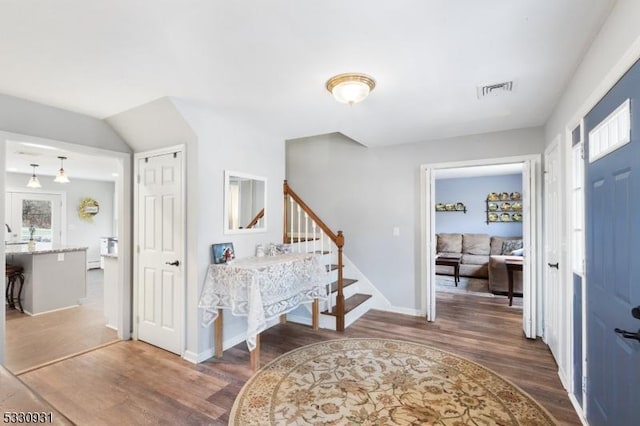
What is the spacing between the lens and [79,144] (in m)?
3.08

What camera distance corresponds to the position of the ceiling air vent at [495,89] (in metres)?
2.50

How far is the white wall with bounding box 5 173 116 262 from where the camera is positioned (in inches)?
303

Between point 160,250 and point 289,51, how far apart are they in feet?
7.83

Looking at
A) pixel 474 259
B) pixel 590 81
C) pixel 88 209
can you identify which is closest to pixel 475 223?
pixel 474 259

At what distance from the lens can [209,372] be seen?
273 cm

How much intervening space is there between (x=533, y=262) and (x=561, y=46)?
243cm

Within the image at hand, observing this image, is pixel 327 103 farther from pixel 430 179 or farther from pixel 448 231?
pixel 448 231

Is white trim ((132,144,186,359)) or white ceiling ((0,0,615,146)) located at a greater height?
white ceiling ((0,0,615,146))

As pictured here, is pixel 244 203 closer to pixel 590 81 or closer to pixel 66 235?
pixel 590 81

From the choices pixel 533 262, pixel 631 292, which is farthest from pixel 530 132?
pixel 631 292

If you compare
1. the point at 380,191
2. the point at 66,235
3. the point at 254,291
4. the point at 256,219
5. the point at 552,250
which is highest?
the point at 380,191

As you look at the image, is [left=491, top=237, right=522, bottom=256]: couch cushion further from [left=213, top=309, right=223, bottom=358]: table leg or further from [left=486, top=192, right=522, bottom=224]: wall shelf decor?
[left=213, top=309, right=223, bottom=358]: table leg

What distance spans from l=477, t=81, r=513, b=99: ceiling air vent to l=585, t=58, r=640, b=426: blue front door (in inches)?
27.3

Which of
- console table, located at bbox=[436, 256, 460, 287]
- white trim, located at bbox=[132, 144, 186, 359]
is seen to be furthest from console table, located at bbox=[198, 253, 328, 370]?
console table, located at bbox=[436, 256, 460, 287]
